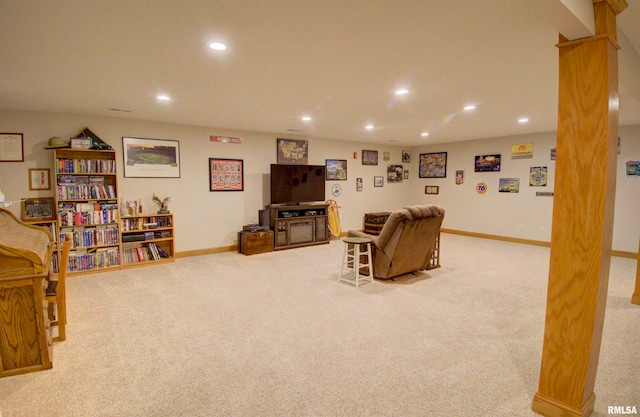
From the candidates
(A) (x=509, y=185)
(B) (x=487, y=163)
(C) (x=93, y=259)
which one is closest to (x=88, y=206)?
(C) (x=93, y=259)

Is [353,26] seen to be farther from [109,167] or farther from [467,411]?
[109,167]

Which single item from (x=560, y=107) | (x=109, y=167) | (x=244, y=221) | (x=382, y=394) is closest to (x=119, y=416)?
(x=382, y=394)

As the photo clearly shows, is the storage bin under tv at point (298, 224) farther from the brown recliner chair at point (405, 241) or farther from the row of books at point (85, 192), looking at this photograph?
the row of books at point (85, 192)

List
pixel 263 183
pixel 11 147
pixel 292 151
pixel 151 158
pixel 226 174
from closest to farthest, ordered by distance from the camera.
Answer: pixel 11 147 → pixel 151 158 → pixel 226 174 → pixel 263 183 → pixel 292 151

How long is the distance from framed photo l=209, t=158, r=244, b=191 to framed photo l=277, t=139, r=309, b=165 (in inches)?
37.0

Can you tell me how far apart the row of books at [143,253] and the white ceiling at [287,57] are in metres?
2.23

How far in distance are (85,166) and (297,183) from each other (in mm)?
3746

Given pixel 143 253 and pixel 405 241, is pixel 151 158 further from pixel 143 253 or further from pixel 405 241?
pixel 405 241

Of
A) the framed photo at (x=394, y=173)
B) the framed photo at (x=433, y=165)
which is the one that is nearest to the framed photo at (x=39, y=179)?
the framed photo at (x=394, y=173)

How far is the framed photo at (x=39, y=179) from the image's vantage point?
15.4 ft

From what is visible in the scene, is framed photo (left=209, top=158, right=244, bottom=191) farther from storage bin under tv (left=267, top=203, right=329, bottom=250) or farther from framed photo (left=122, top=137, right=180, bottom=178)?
storage bin under tv (left=267, top=203, right=329, bottom=250)

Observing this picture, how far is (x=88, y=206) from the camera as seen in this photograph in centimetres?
499

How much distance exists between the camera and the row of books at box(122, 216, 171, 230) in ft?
17.3

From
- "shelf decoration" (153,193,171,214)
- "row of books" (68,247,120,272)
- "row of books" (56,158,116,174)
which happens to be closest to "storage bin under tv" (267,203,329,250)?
"shelf decoration" (153,193,171,214)
